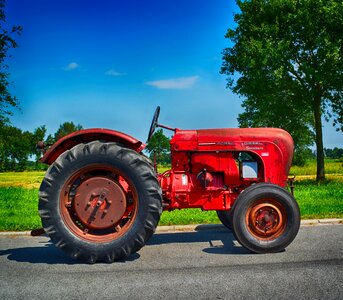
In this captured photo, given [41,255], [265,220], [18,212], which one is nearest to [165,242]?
[265,220]

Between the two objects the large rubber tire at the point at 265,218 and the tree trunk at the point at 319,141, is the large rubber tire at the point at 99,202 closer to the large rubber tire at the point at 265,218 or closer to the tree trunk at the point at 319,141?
the large rubber tire at the point at 265,218

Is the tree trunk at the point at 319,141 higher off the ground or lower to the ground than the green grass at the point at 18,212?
higher

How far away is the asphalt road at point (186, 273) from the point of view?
12.5 ft

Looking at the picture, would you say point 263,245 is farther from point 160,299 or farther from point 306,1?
point 306,1

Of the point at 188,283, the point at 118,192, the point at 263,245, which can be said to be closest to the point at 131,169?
the point at 118,192

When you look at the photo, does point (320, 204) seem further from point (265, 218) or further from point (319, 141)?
point (319, 141)

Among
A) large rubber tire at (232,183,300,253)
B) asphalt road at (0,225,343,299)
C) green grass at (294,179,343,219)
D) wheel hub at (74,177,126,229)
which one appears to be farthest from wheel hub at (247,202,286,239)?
green grass at (294,179,343,219)

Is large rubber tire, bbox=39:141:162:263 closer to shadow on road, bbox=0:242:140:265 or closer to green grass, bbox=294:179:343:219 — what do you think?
shadow on road, bbox=0:242:140:265

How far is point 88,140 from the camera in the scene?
5617 millimetres

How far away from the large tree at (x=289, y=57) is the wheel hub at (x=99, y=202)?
588 inches

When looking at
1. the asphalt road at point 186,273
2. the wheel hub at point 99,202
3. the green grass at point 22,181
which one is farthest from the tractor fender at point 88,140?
the green grass at point 22,181

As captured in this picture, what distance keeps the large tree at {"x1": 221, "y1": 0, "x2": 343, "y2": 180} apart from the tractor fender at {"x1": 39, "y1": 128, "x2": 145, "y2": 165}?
1447cm

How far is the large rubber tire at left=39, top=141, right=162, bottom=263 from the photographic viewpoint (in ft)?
16.3

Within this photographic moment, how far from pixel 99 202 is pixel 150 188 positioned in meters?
0.65
